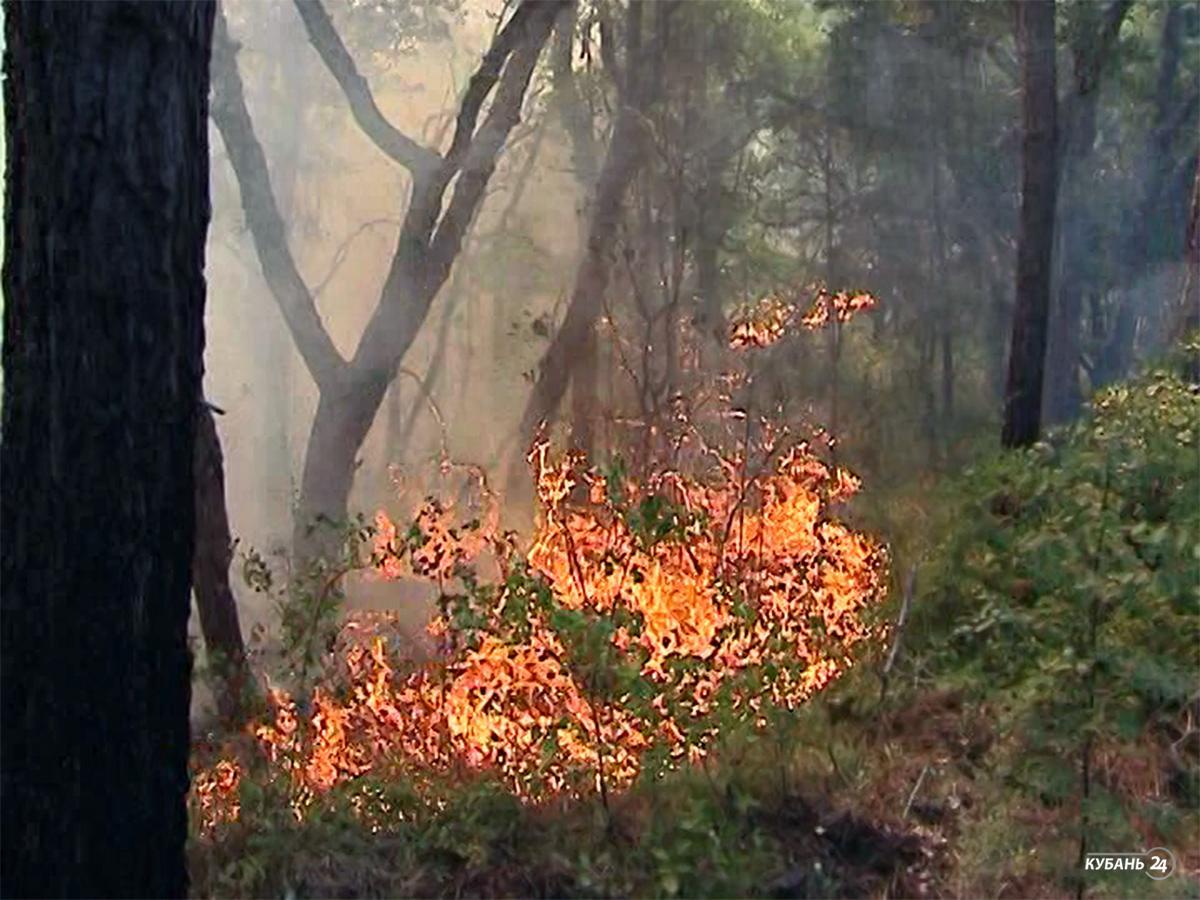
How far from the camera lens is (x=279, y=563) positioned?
7953mm

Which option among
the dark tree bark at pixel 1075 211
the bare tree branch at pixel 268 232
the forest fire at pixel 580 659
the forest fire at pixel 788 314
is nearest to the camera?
the forest fire at pixel 580 659

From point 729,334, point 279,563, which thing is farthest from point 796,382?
point 279,563

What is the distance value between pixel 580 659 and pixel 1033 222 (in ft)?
15.8

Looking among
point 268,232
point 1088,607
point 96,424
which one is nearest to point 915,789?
point 1088,607

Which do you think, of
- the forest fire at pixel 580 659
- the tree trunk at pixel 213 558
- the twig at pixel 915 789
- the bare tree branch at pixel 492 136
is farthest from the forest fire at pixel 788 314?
the twig at pixel 915 789

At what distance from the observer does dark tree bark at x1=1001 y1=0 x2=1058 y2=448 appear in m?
8.05

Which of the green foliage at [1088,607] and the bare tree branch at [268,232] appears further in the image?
the bare tree branch at [268,232]

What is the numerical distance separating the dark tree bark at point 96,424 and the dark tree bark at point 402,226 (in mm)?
5569

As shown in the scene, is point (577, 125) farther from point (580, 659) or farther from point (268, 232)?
point (580, 659)

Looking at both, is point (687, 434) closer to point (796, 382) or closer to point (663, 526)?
point (796, 382)

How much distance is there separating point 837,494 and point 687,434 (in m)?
0.99

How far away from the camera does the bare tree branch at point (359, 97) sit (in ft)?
28.3

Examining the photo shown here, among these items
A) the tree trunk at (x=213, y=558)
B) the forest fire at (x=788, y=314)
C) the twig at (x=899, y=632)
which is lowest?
the twig at (x=899, y=632)

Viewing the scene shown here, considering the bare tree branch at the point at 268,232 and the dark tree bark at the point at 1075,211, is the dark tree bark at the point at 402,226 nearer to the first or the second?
the bare tree branch at the point at 268,232
